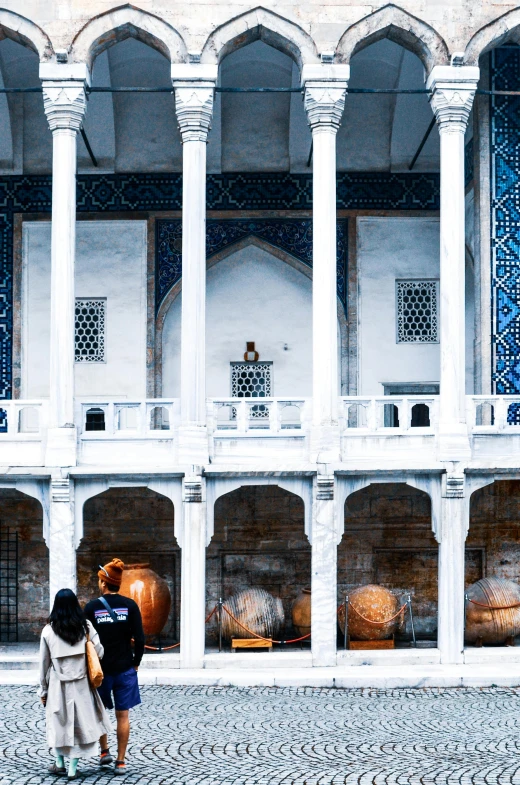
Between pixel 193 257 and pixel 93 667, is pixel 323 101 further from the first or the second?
pixel 93 667

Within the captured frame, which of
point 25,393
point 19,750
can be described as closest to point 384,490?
point 25,393

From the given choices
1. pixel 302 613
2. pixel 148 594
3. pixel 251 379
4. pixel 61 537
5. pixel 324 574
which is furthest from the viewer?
pixel 251 379

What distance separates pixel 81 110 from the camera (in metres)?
14.4

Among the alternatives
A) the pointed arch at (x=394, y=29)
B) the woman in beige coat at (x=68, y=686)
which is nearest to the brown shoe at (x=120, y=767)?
the woman in beige coat at (x=68, y=686)

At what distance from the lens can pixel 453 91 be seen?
47.3ft

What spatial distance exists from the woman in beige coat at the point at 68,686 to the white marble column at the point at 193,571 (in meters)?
6.06

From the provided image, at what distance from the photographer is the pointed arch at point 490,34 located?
14.4 meters

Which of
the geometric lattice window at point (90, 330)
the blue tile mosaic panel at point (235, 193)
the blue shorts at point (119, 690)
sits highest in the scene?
the blue tile mosaic panel at point (235, 193)

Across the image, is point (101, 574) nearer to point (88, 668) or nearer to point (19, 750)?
point (88, 668)

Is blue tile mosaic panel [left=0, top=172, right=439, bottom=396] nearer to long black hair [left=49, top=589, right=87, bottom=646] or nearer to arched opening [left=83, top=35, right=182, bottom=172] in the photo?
arched opening [left=83, top=35, right=182, bottom=172]

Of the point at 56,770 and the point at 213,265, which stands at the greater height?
the point at 213,265

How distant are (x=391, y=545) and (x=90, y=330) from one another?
20.2 ft

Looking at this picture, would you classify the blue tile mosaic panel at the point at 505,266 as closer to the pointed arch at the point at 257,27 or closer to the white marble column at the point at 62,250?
the pointed arch at the point at 257,27

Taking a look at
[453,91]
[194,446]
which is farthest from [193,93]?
[194,446]
